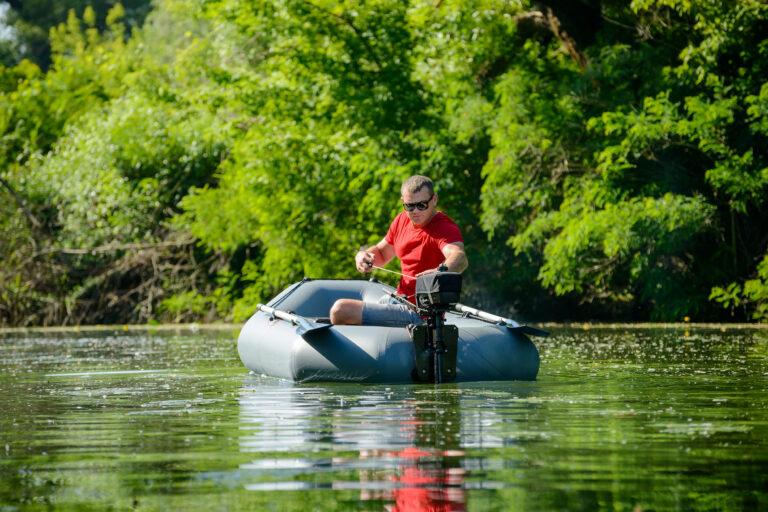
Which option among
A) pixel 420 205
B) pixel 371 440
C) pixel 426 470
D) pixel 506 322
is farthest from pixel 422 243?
pixel 426 470

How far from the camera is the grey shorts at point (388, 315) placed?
12.2 metres

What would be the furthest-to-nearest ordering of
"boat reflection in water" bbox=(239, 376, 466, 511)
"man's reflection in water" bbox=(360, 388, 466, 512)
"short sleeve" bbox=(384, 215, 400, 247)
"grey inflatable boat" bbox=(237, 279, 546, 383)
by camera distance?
"short sleeve" bbox=(384, 215, 400, 247), "grey inflatable boat" bbox=(237, 279, 546, 383), "boat reflection in water" bbox=(239, 376, 466, 511), "man's reflection in water" bbox=(360, 388, 466, 512)

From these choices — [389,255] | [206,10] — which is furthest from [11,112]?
[389,255]

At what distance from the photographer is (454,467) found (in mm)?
6844

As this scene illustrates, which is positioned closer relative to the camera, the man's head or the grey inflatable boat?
the grey inflatable boat

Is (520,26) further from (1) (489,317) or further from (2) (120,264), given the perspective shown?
(1) (489,317)

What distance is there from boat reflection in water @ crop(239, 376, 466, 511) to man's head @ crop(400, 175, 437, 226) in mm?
1407

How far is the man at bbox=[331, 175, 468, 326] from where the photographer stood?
12.0m

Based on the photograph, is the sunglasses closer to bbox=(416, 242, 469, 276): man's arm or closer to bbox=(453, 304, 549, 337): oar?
bbox=(416, 242, 469, 276): man's arm

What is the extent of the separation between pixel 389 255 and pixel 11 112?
876 inches

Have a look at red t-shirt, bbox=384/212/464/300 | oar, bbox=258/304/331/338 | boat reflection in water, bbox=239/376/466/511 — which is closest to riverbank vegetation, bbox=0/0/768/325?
oar, bbox=258/304/331/338

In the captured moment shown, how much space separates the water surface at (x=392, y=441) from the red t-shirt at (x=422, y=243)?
3.60ft

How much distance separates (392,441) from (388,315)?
4.46 meters

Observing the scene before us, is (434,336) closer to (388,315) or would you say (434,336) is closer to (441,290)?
(441,290)
